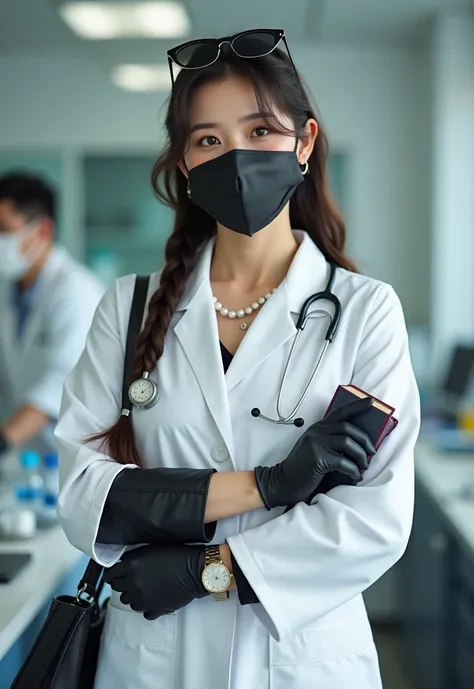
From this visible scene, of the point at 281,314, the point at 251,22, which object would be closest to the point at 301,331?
the point at 281,314

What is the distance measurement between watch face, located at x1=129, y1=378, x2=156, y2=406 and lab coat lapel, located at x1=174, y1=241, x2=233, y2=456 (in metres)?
0.08

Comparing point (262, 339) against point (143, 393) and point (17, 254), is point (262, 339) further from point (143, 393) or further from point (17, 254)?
point (17, 254)

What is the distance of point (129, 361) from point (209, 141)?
1.29 feet

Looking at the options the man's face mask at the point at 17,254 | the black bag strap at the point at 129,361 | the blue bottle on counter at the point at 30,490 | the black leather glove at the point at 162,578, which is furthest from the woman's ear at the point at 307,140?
the man's face mask at the point at 17,254

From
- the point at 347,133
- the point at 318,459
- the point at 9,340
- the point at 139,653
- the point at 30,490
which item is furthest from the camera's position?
the point at 347,133

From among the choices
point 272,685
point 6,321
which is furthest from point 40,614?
point 6,321

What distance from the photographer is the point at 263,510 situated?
1.33m

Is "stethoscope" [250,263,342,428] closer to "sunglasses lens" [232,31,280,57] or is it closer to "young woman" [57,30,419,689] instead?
"young woman" [57,30,419,689]

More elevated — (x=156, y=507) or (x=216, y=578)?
(x=156, y=507)

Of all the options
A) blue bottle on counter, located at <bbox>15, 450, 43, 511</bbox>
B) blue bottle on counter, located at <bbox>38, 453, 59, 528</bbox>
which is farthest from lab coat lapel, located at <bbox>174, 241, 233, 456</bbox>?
blue bottle on counter, located at <bbox>15, 450, 43, 511</bbox>

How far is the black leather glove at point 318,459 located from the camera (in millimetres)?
1229

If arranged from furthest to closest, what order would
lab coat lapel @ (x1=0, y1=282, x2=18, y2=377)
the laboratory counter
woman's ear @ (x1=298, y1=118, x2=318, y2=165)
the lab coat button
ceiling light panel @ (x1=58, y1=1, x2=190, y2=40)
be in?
ceiling light panel @ (x1=58, y1=1, x2=190, y2=40)
lab coat lapel @ (x1=0, y1=282, x2=18, y2=377)
the laboratory counter
woman's ear @ (x1=298, y1=118, x2=318, y2=165)
the lab coat button

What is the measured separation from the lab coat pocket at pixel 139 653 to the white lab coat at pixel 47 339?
4.67ft

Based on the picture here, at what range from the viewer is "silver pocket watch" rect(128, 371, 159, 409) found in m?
1.35
